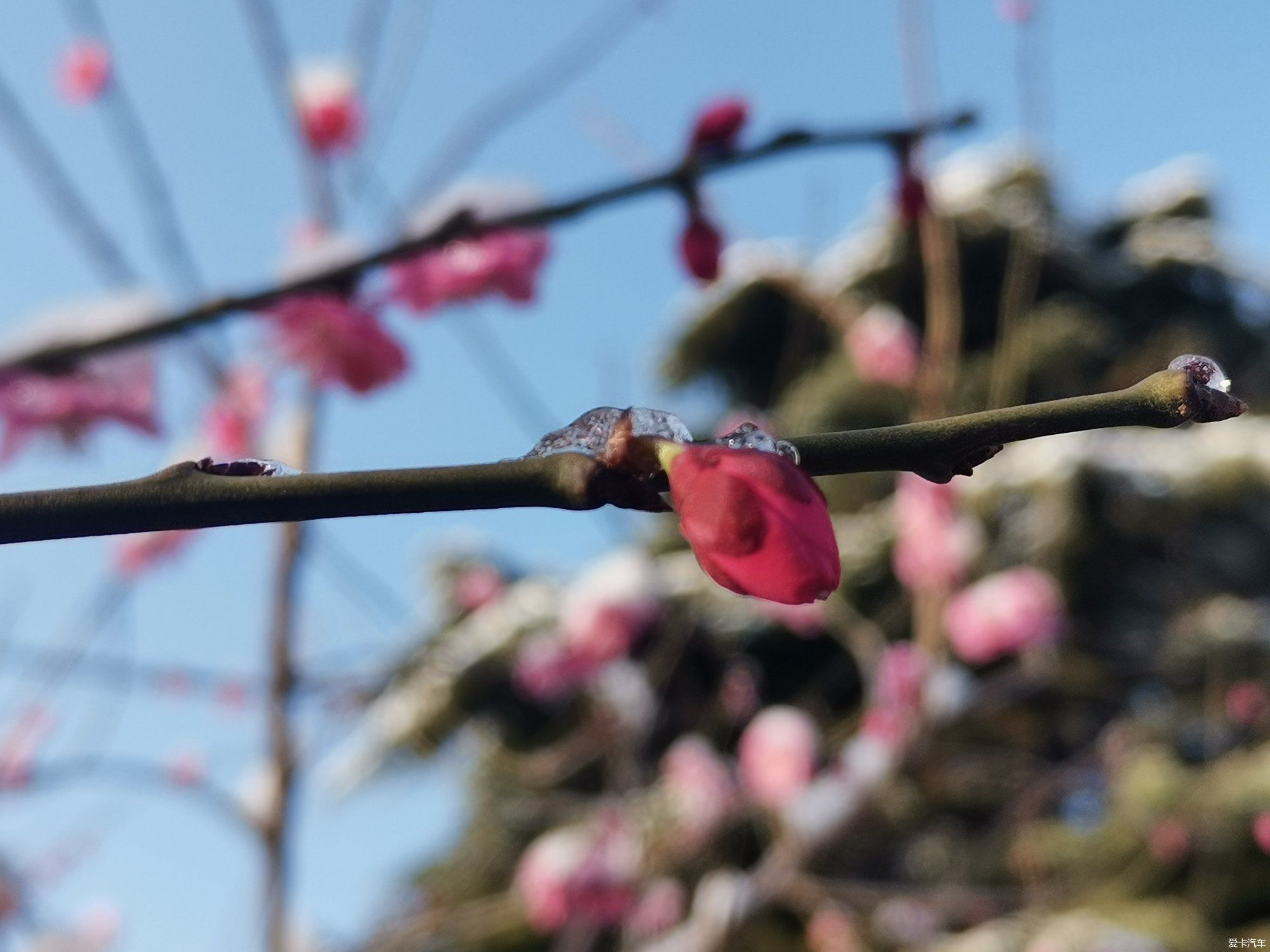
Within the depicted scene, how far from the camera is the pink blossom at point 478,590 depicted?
3436mm

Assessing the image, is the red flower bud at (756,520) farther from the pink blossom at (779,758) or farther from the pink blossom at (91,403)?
the pink blossom at (779,758)

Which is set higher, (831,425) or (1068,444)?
(831,425)

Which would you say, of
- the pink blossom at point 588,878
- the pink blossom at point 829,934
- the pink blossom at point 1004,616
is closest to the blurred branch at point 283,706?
the pink blossom at point 588,878

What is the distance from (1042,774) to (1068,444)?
1.60 m

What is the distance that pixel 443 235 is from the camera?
82 cm

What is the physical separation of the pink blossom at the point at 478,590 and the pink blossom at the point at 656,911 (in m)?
0.91

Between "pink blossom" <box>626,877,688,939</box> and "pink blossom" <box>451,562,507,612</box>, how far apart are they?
906mm

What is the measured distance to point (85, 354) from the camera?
841 mm

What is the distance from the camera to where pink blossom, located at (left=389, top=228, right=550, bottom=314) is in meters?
1.35

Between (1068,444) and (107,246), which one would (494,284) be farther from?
(1068,444)

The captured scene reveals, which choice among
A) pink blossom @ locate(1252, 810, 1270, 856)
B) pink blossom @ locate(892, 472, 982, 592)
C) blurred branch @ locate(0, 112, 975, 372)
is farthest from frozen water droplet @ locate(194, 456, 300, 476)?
pink blossom @ locate(1252, 810, 1270, 856)

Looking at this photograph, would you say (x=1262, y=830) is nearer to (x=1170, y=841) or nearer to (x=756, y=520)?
(x=1170, y=841)

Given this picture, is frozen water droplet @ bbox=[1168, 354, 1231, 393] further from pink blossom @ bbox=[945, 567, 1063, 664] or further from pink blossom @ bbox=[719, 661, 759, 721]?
pink blossom @ bbox=[719, 661, 759, 721]

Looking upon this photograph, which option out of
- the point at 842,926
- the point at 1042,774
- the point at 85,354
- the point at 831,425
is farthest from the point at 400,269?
the point at 831,425
